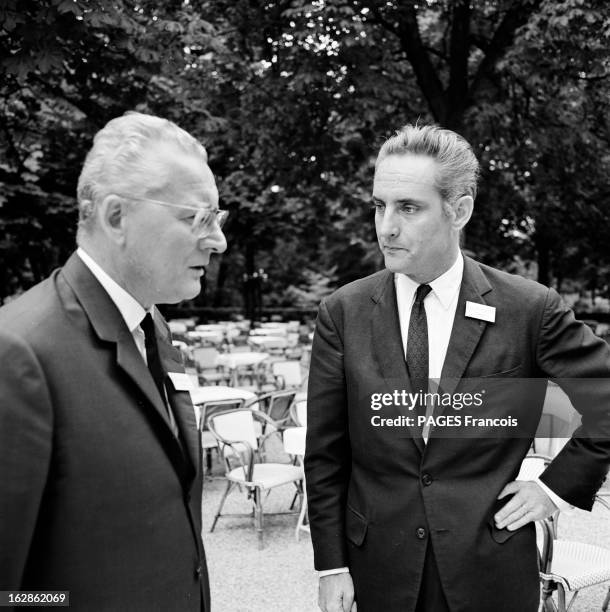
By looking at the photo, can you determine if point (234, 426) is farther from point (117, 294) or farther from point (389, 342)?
point (117, 294)

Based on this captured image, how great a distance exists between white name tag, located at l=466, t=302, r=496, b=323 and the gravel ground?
2.94m

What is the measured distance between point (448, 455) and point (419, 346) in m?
0.29

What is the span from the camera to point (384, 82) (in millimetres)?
9969

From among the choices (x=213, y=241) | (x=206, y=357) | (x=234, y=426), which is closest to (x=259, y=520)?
(x=234, y=426)

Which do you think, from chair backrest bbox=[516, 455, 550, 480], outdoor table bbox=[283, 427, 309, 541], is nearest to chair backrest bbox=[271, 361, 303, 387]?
outdoor table bbox=[283, 427, 309, 541]

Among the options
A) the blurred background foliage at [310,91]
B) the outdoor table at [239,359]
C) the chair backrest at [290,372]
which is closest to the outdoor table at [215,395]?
the chair backrest at [290,372]

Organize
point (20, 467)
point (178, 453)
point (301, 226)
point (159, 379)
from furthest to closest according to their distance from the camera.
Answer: point (301, 226)
point (159, 379)
point (178, 453)
point (20, 467)

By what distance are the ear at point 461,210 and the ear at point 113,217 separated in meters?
0.93

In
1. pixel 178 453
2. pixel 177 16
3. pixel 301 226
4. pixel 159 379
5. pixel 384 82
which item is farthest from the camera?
pixel 301 226

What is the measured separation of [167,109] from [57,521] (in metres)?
10.6

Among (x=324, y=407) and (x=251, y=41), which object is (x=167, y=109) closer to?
(x=251, y=41)

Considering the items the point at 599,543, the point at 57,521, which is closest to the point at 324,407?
the point at 57,521

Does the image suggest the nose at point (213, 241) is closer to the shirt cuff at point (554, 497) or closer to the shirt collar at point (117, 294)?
the shirt collar at point (117, 294)

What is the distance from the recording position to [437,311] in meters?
1.92
